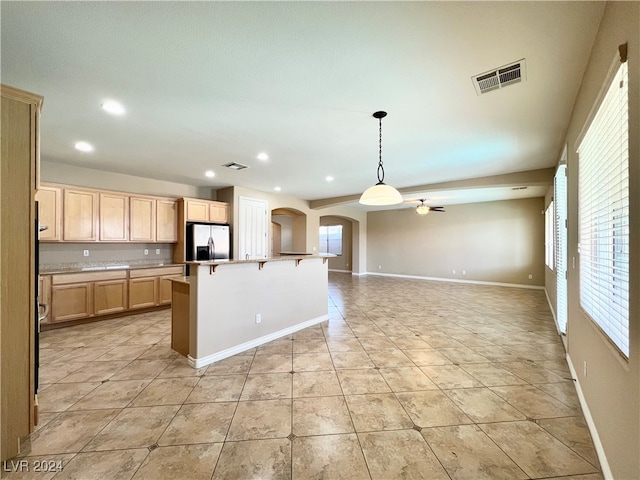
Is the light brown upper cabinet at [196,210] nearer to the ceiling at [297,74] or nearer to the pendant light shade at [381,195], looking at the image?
the ceiling at [297,74]

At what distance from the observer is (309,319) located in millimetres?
4297

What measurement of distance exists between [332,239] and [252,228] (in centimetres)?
583

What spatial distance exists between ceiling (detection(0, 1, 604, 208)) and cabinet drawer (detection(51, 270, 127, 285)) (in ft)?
6.11

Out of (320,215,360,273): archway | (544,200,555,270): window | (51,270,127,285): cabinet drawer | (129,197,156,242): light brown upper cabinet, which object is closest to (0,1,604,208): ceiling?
(129,197,156,242): light brown upper cabinet

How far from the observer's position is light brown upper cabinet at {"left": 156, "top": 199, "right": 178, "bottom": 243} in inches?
212

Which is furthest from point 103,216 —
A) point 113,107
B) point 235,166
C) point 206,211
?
point 113,107

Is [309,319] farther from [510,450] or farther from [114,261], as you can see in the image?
[114,261]

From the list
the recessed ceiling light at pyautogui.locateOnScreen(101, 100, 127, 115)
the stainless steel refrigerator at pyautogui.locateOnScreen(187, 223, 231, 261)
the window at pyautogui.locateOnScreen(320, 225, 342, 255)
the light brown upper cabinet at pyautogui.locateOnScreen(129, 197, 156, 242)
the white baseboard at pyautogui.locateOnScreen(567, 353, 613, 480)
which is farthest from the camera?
the window at pyautogui.locateOnScreen(320, 225, 342, 255)

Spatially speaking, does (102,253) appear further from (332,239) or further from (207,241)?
(332,239)

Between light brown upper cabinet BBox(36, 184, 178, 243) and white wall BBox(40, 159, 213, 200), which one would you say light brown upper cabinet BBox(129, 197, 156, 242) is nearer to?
light brown upper cabinet BBox(36, 184, 178, 243)

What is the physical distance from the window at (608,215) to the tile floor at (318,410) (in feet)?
3.06

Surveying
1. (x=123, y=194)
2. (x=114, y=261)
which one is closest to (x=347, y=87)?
(x=123, y=194)

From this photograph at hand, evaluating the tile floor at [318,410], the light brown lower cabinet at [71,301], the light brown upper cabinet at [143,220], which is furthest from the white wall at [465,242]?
the light brown lower cabinet at [71,301]

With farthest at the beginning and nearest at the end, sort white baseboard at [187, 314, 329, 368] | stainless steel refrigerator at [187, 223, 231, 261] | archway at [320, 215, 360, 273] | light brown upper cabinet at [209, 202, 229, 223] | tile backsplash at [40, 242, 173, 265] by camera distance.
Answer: archway at [320, 215, 360, 273], light brown upper cabinet at [209, 202, 229, 223], stainless steel refrigerator at [187, 223, 231, 261], tile backsplash at [40, 242, 173, 265], white baseboard at [187, 314, 329, 368]
